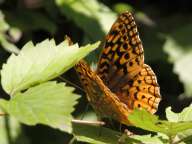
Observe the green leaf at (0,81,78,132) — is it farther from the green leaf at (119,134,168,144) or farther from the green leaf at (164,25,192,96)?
the green leaf at (164,25,192,96)

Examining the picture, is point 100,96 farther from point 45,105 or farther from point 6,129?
point 6,129

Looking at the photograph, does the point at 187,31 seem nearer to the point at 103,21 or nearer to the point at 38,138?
the point at 103,21

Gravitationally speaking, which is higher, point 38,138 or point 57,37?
point 57,37

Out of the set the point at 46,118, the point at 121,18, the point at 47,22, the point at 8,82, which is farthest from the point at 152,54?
the point at 46,118

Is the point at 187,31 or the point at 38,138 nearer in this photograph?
the point at 38,138

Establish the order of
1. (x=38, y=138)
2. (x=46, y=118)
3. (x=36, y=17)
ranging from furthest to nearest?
(x=36, y=17)
(x=38, y=138)
(x=46, y=118)

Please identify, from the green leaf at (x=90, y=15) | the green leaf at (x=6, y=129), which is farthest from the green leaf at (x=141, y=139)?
the green leaf at (x=90, y=15)
